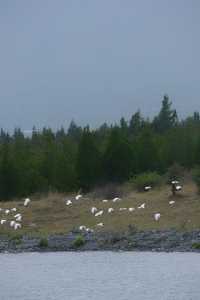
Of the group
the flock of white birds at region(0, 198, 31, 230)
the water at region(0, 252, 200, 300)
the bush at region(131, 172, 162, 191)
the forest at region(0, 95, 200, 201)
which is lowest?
the water at region(0, 252, 200, 300)

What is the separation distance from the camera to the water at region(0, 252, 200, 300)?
2128 centimetres

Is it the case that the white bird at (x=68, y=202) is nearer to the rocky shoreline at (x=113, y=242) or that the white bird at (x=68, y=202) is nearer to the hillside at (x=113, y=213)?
the hillside at (x=113, y=213)

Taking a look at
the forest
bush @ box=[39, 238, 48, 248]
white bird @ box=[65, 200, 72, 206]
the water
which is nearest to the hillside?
white bird @ box=[65, 200, 72, 206]

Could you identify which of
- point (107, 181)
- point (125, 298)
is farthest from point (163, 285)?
point (107, 181)

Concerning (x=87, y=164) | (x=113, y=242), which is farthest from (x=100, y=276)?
(x=87, y=164)

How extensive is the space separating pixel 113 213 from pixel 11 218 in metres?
4.63

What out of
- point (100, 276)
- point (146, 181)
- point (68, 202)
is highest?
point (146, 181)

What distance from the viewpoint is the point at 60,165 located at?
195ft

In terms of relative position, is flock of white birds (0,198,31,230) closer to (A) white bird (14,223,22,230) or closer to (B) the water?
(A) white bird (14,223,22,230)

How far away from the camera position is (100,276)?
81.7ft

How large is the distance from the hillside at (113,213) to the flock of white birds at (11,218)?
0.19 feet

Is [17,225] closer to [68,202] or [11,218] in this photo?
[11,218]

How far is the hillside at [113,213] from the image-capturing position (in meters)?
37.1

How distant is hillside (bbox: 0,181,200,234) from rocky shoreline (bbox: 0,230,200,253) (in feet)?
5.24
